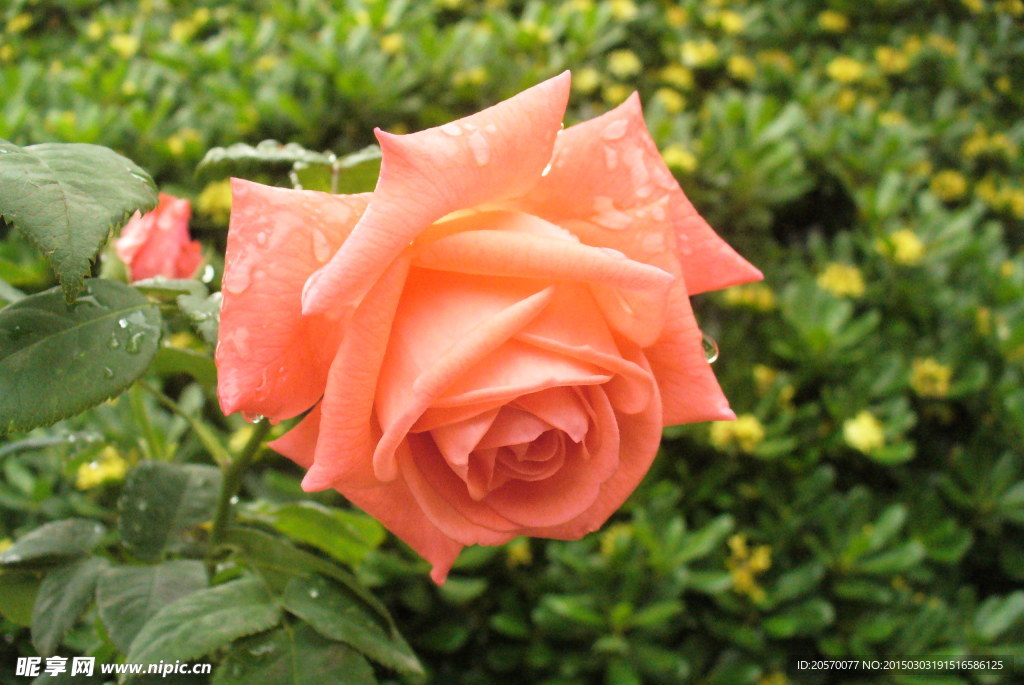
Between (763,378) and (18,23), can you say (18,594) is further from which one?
(18,23)

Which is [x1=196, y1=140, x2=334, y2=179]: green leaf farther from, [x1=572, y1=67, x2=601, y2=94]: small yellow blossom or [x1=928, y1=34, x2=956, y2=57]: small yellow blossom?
[x1=928, y1=34, x2=956, y2=57]: small yellow blossom

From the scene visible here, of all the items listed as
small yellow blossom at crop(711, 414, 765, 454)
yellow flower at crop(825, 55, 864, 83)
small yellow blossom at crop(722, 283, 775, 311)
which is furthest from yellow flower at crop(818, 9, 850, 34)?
small yellow blossom at crop(711, 414, 765, 454)

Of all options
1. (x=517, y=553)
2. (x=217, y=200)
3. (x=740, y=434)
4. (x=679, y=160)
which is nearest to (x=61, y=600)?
(x=517, y=553)

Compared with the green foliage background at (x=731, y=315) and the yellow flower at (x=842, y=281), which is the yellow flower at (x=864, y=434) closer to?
the green foliage background at (x=731, y=315)

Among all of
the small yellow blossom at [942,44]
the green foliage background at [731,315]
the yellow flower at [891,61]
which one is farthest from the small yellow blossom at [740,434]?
the small yellow blossom at [942,44]

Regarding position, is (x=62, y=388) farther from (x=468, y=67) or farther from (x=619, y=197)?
(x=468, y=67)
